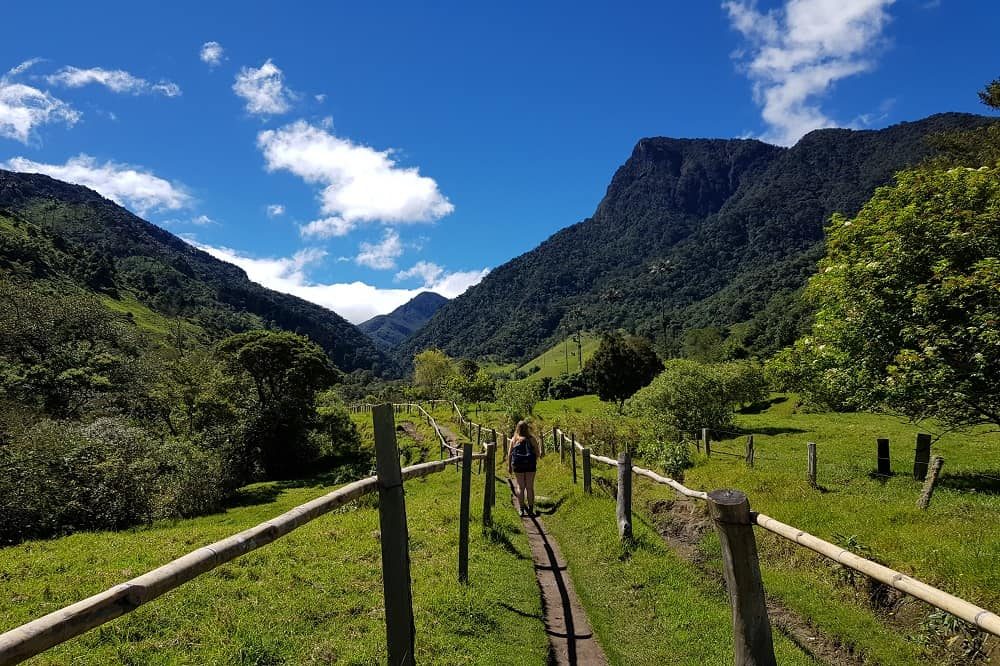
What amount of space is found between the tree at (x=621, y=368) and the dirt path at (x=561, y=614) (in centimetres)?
5138

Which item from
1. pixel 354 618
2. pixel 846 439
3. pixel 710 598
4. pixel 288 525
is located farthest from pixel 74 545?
pixel 846 439

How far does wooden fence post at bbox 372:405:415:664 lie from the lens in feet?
13.8

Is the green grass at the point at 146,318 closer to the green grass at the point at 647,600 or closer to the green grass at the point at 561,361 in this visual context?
the green grass at the point at 561,361

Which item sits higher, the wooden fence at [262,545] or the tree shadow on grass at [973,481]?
the wooden fence at [262,545]

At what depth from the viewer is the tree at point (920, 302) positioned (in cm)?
1014

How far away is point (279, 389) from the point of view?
33594 mm

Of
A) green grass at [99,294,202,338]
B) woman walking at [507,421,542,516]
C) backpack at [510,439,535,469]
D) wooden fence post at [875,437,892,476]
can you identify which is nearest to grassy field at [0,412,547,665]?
woman walking at [507,421,542,516]

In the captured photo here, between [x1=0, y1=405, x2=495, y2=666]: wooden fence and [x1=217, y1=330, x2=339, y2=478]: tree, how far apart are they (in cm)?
2956

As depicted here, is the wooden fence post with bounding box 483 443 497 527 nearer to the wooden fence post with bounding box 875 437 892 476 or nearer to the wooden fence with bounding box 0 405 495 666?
the wooden fence with bounding box 0 405 495 666

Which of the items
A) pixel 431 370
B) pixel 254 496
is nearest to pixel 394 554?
pixel 254 496

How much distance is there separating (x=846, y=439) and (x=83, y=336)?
193 feet

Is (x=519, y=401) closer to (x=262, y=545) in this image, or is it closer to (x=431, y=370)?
(x=262, y=545)

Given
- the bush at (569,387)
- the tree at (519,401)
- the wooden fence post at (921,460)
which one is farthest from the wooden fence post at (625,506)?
the bush at (569,387)

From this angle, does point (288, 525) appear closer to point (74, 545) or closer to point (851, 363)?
point (74, 545)
